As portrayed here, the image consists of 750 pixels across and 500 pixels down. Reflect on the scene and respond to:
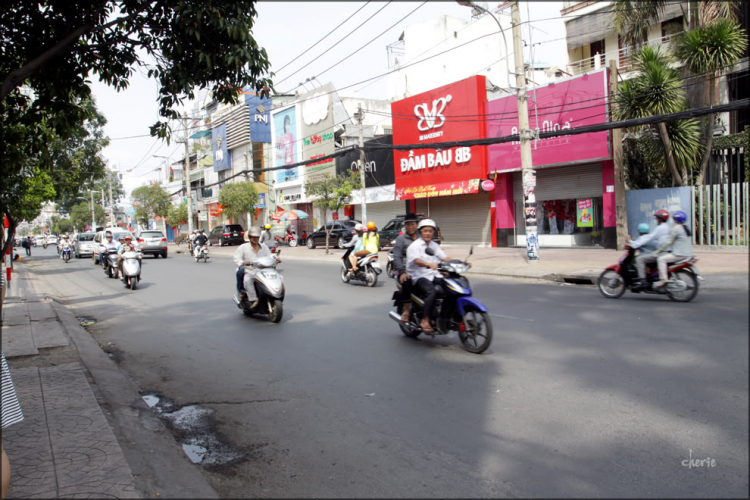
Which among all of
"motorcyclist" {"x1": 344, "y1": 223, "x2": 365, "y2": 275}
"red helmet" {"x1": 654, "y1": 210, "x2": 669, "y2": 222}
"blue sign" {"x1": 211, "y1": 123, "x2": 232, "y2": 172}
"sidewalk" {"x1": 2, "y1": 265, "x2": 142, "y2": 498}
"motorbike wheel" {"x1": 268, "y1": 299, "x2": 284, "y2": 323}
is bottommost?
"sidewalk" {"x1": 2, "y1": 265, "x2": 142, "y2": 498}

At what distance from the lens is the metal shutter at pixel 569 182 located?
20.3 m

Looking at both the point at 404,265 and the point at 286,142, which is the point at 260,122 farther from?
the point at 404,265

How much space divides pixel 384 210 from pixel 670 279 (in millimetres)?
23400

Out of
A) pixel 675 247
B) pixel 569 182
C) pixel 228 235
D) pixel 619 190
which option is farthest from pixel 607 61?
pixel 228 235

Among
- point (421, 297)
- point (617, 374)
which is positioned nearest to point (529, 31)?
point (421, 297)

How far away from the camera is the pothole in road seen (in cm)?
394

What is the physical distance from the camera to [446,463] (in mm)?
3562

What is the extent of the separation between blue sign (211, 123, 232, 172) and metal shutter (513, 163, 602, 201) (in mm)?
33662

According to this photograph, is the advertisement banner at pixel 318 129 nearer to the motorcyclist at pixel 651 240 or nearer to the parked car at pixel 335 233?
the parked car at pixel 335 233

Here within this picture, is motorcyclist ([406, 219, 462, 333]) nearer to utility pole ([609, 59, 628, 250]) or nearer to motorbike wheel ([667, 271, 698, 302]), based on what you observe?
motorbike wheel ([667, 271, 698, 302])

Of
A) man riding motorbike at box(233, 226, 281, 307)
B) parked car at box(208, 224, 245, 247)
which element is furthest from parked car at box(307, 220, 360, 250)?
man riding motorbike at box(233, 226, 281, 307)

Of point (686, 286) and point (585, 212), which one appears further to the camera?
point (585, 212)

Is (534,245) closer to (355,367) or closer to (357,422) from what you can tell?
(355,367)

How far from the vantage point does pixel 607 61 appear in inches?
857
